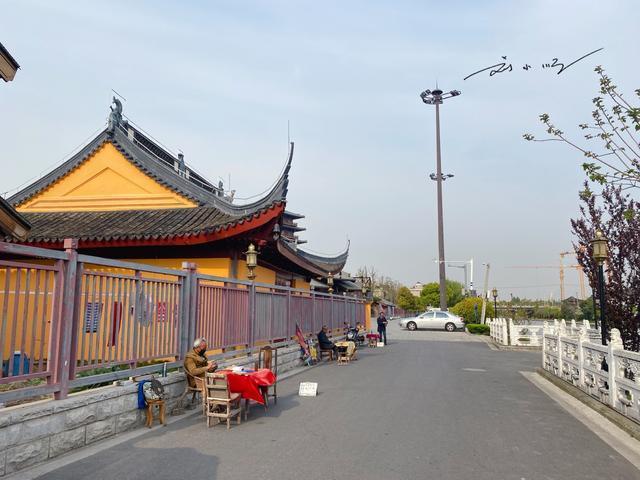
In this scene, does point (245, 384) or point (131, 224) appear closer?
point (245, 384)

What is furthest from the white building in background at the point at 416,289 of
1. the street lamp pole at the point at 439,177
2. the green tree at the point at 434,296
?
the street lamp pole at the point at 439,177

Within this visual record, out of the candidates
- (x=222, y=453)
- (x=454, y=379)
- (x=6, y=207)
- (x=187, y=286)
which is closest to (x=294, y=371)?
(x=454, y=379)

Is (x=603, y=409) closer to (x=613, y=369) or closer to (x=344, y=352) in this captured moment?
(x=613, y=369)

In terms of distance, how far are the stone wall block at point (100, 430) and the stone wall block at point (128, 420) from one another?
108mm

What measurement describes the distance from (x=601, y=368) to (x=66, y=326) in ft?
29.4

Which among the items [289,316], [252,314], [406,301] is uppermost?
[406,301]

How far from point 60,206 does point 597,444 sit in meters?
14.9

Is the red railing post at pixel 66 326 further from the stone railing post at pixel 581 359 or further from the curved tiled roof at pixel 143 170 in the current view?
the stone railing post at pixel 581 359

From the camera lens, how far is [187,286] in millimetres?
8000

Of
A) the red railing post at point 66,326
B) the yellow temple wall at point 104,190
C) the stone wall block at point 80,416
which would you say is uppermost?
the yellow temple wall at point 104,190

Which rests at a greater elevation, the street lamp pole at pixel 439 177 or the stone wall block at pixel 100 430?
the street lamp pole at pixel 439 177

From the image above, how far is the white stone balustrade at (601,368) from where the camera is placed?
23.0ft

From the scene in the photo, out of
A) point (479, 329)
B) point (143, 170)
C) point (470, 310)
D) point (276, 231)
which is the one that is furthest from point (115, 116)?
point (470, 310)

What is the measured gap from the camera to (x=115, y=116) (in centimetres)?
1534
